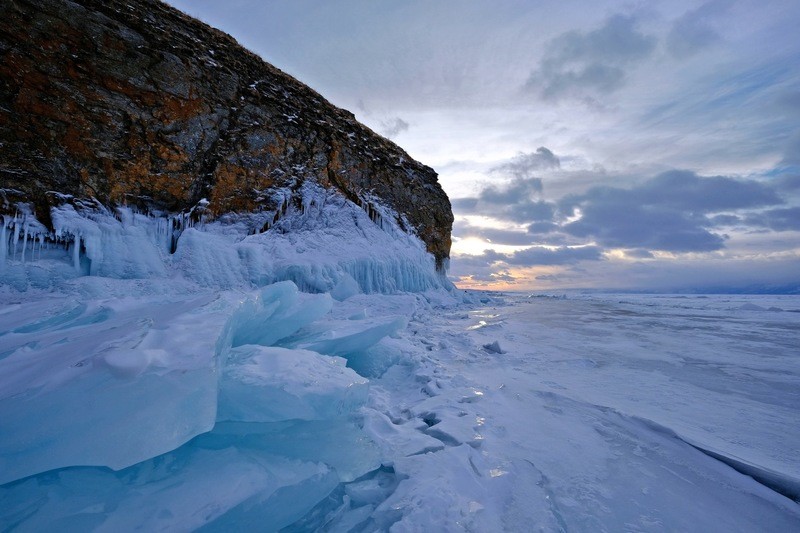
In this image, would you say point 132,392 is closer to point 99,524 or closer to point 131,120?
point 99,524

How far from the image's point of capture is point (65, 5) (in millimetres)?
8211

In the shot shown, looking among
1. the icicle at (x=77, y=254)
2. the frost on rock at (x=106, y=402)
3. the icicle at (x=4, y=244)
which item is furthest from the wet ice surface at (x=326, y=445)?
the icicle at (x=4, y=244)

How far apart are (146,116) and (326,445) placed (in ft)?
35.7

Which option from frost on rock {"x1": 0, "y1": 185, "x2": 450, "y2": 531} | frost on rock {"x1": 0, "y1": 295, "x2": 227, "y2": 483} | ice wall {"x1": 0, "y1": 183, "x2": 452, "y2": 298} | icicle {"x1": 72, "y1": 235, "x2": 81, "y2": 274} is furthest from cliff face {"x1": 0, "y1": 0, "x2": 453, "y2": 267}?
frost on rock {"x1": 0, "y1": 295, "x2": 227, "y2": 483}

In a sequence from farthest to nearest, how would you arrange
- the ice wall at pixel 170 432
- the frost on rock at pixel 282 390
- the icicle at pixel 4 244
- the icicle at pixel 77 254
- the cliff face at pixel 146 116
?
the cliff face at pixel 146 116
the icicle at pixel 77 254
the icicle at pixel 4 244
the frost on rock at pixel 282 390
the ice wall at pixel 170 432

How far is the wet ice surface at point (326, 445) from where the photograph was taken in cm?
124

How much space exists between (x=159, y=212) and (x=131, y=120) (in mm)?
2442

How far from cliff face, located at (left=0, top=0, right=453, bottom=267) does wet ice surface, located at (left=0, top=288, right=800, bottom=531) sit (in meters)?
7.05

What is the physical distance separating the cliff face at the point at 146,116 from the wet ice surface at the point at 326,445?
705 cm

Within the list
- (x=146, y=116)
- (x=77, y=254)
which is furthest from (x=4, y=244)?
(x=146, y=116)

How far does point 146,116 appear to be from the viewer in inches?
349

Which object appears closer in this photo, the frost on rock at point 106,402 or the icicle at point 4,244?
the frost on rock at point 106,402

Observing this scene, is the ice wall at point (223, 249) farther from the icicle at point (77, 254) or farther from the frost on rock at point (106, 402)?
the frost on rock at point (106, 402)

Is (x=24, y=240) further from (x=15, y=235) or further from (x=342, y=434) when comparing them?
(x=342, y=434)
